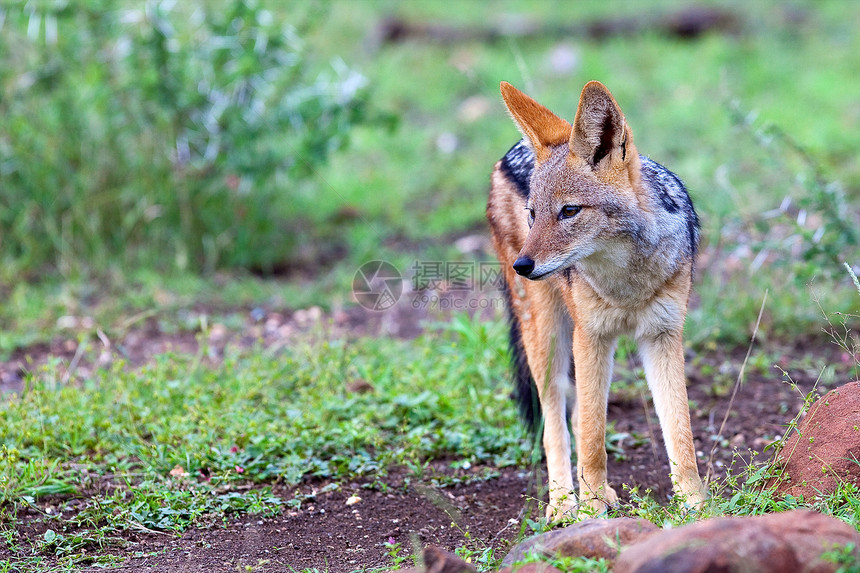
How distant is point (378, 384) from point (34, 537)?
1877 millimetres

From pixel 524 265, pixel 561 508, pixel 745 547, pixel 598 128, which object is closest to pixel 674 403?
pixel 561 508

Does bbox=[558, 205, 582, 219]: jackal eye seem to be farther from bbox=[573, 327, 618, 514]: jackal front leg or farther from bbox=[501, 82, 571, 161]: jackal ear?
bbox=[573, 327, 618, 514]: jackal front leg

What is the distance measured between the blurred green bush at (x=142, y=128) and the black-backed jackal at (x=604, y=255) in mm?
3400

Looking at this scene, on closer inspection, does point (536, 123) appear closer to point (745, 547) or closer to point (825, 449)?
point (825, 449)

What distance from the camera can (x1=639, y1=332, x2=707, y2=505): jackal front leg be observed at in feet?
11.1

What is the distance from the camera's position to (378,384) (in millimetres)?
4672

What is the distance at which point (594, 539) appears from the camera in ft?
8.47

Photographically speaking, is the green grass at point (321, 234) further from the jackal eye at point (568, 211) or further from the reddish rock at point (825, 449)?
the jackal eye at point (568, 211)

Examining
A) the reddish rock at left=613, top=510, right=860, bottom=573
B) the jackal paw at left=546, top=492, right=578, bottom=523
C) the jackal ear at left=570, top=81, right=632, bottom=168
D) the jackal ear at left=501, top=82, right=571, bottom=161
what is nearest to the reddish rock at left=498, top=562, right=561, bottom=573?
the reddish rock at left=613, top=510, right=860, bottom=573

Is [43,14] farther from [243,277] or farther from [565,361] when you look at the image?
[565,361]

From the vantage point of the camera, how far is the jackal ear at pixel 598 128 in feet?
10.5

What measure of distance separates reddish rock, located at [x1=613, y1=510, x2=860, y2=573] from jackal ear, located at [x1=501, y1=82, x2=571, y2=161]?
1.77m

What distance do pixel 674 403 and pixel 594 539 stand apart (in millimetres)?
1018

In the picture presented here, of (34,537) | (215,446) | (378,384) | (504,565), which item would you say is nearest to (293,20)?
(378,384)
